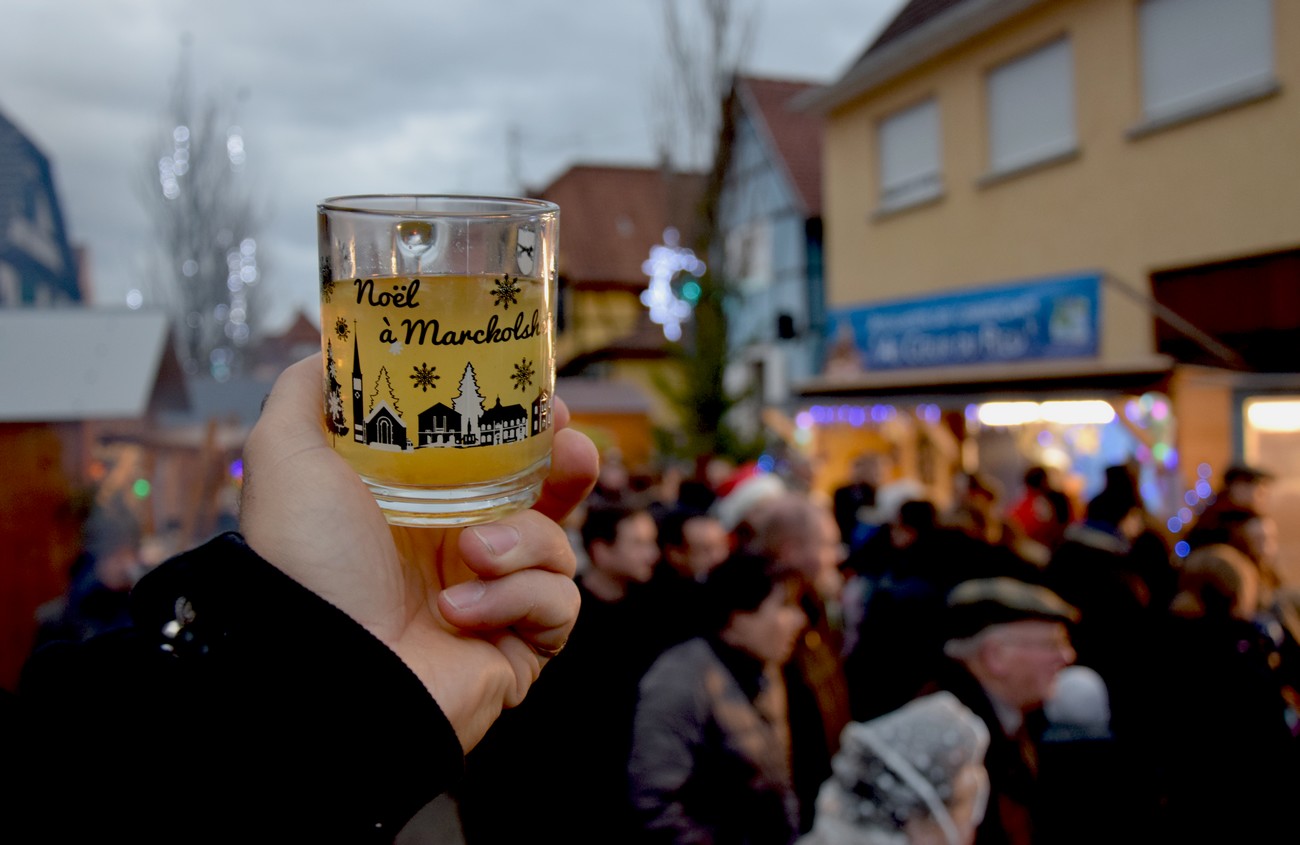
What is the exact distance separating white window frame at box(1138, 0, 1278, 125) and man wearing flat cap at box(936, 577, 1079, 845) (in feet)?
23.7

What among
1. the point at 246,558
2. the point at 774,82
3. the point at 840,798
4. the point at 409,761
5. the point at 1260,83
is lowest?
the point at 840,798

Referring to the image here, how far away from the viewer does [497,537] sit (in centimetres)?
115

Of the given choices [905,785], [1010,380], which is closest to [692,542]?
[905,785]

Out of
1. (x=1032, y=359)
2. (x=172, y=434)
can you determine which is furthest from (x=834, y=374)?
(x=172, y=434)

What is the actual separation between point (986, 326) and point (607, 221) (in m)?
22.5

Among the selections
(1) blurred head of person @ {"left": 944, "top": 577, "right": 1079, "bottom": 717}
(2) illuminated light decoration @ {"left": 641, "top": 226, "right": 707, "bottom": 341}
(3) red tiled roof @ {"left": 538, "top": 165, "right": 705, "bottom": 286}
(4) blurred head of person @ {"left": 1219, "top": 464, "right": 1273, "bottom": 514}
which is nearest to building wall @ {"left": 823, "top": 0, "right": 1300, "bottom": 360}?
(2) illuminated light decoration @ {"left": 641, "top": 226, "right": 707, "bottom": 341}

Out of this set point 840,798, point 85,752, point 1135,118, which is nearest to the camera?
point 85,752

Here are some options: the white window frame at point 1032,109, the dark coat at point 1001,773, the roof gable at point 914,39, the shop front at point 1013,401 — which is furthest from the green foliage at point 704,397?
the dark coat at point 1001,773

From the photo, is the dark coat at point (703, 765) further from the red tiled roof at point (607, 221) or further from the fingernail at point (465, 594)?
the red tiled roof at point (607, 221)

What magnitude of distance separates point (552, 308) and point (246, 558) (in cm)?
46

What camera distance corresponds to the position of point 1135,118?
9.53m

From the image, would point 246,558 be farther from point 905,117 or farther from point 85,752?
point 905,117

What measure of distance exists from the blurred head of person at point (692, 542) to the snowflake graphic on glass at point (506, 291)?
362cm

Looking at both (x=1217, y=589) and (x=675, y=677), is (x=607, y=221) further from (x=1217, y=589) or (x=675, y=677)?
(x=675, y=677)
